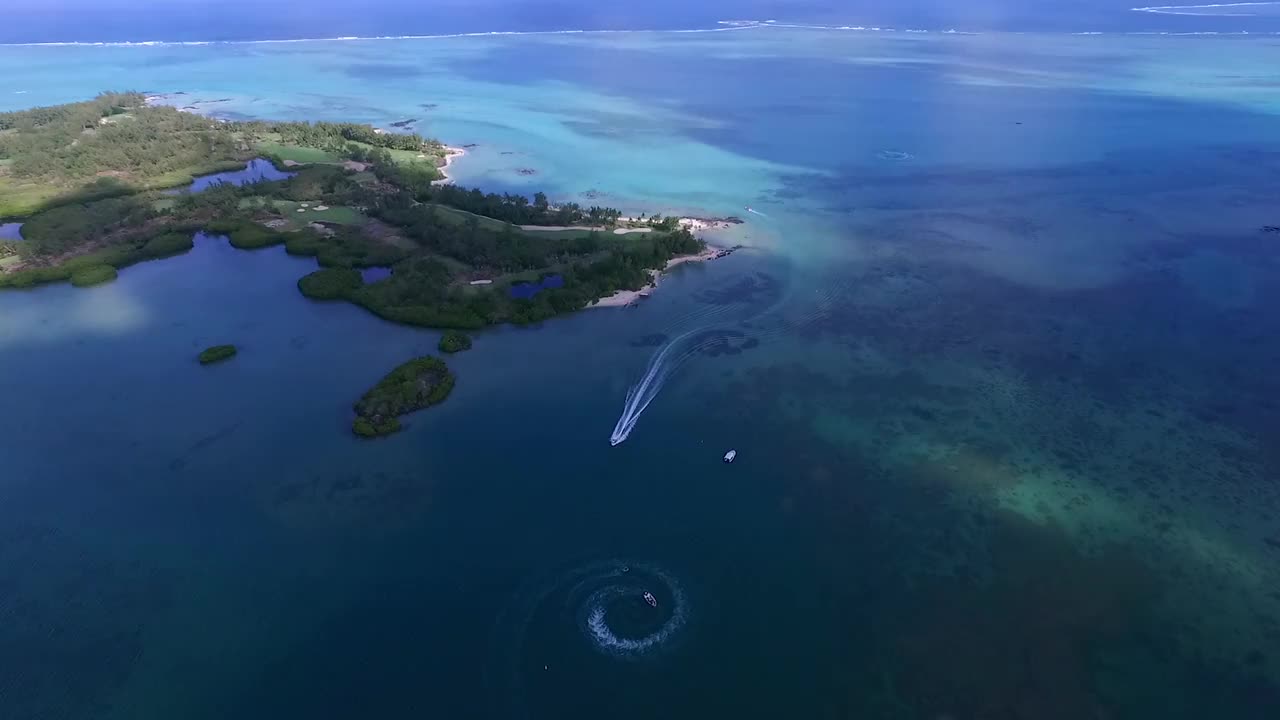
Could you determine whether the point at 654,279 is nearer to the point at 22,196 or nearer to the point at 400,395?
the point at 400,395

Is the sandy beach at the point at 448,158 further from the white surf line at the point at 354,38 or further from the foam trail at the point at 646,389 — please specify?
the white surf line at the point at 354,38

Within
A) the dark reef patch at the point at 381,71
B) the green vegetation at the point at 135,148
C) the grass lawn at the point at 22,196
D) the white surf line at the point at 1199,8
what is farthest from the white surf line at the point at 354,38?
the white surf line at the point at 1199,8

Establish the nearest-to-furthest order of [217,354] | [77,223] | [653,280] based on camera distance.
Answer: [217,354] → [653,280] → [77,223]

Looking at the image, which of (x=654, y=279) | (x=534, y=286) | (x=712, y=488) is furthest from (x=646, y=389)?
(x=534, y=286)

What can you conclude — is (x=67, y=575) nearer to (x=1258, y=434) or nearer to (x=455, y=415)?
(x=455, y=415)

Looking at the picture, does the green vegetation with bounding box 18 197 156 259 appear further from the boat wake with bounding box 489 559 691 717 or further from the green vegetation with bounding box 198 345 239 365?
the boat wake with bounding box 489 559 691 717
